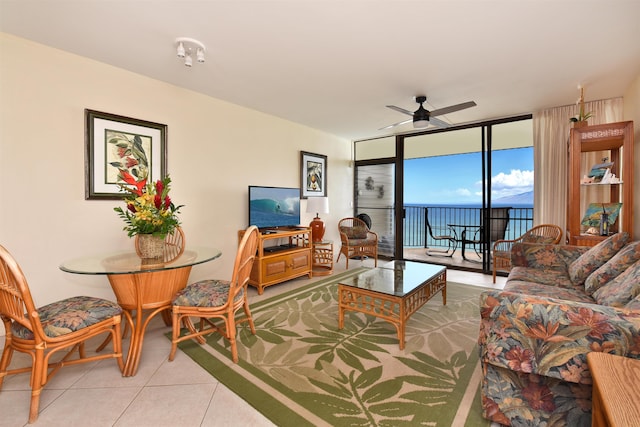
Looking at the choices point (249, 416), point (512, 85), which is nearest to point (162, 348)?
point (249, 416)

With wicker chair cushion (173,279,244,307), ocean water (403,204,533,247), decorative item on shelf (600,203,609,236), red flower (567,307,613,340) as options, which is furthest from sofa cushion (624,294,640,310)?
ocean water (403,204,533,247)

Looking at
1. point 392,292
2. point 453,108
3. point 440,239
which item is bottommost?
point 392,292

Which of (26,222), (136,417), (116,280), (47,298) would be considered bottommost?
(136,417)

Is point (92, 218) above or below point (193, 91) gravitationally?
below

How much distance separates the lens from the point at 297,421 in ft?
4.96

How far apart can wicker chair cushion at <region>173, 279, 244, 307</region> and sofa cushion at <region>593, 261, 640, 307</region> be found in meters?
2.41

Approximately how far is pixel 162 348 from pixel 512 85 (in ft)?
14.2

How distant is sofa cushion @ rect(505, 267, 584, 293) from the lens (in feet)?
8.04

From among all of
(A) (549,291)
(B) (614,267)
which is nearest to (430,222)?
(A) (549,291)

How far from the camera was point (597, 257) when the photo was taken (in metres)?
2.34

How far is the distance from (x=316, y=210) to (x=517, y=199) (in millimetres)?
3656

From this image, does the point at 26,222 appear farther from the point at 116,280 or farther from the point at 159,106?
the point at 159,106

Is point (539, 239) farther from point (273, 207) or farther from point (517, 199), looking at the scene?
point (273, 207)

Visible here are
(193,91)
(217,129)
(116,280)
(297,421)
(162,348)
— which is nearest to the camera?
(297,421)
